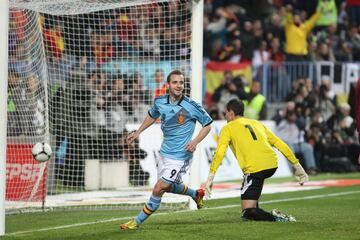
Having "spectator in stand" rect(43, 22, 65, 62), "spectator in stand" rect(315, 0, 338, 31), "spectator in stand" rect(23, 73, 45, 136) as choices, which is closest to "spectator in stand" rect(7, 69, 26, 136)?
"spectator in stand" rect(23, 73, 45, 136)

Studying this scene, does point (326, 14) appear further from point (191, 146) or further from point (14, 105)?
point (191, 146)

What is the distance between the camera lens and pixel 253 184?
13484mm

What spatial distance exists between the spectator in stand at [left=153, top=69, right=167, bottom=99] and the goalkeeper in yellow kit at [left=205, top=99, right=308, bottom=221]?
17.0ft

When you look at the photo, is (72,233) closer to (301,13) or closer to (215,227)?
(215,227)

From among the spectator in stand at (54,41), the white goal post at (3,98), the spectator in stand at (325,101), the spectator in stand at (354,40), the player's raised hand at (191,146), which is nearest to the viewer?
the white goal post at (3,98)

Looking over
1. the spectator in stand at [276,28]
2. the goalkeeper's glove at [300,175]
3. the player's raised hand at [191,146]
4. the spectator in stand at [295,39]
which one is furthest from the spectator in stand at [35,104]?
the spectator in stand at [276,28]

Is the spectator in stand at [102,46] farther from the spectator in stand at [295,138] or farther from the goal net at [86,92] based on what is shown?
the spectator in stand at [295,138]

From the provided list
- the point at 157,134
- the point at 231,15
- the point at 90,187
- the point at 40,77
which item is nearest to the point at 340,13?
the point at 231,15

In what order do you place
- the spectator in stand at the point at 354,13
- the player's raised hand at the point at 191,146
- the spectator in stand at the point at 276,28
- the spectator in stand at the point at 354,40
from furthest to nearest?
the spectator in stand at the point at 354,13 → the spectator in stand at the point at 354,40 → the spectator in stand at the point at 276,28 → the player's raised hand at the point at 191,146

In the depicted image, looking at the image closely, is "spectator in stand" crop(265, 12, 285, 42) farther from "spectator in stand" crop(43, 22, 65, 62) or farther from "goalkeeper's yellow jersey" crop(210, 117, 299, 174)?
"goalkeeper's yellow jersey" crop(210, 117, 299, 174)

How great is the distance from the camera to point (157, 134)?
21.4 metres

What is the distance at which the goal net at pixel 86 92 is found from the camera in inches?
673

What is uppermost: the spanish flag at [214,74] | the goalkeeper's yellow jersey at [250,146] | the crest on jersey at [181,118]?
the spanish flag at [214,74]

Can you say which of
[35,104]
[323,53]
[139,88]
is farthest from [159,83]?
[323,53]
